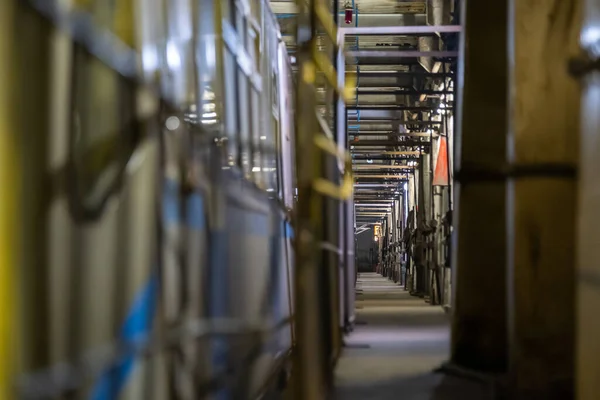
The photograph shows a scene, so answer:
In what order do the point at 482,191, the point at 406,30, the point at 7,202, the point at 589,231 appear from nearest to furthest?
the point at 7,202, the point at 589,231, the point at 482,191, the point at 406,30

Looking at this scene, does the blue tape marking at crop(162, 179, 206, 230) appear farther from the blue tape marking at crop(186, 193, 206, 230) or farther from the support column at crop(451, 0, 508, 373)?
the support column at crop(451, 0, 508, 373)

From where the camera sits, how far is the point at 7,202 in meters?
1.89

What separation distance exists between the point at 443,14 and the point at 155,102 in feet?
25.8

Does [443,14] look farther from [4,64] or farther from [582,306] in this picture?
[4,64]

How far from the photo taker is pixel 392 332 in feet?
32.1

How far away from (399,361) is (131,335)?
4.55 meters

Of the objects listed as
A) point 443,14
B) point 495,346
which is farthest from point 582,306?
point 443,14

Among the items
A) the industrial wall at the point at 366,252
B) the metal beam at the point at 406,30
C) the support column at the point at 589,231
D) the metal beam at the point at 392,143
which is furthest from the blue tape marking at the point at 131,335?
the industrial wall at the point at 366,252

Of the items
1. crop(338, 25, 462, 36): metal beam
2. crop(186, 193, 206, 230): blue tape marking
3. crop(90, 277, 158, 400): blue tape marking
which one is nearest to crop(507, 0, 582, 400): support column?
crop(186, 193, 206, 230): blue tape marking

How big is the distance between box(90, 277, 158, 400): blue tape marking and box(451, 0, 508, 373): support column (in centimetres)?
298

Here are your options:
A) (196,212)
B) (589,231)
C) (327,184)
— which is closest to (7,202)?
(589,231)

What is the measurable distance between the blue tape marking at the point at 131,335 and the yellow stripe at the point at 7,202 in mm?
593

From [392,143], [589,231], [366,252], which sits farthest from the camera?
[366,252]

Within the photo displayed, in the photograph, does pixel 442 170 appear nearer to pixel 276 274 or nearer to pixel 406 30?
pixel 406 30
